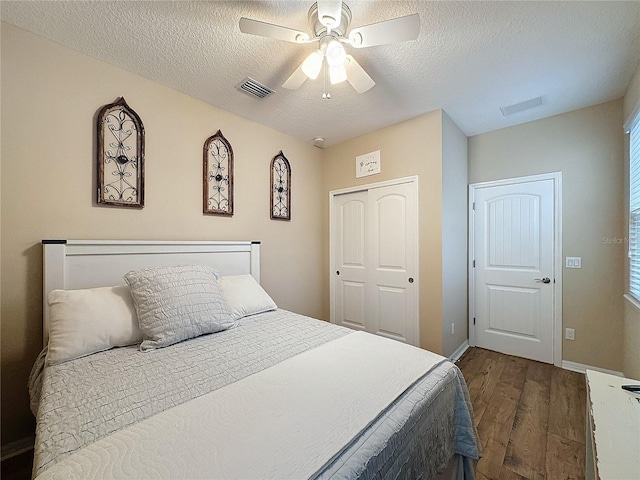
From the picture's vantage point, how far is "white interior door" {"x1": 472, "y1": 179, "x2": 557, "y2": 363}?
2.71m

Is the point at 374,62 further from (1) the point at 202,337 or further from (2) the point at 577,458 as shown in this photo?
(2) the point at 577,458

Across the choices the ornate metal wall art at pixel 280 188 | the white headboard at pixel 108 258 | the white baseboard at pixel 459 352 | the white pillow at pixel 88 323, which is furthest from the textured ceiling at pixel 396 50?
the white baseboard at pixel 459 352

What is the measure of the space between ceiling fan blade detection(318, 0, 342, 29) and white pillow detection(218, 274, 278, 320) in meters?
1.81

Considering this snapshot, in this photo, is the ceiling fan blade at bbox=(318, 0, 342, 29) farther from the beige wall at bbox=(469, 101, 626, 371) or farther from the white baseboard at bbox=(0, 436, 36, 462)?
the white baseboard at bbox=(0, 436, 36, 462)

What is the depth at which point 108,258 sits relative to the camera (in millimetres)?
1820

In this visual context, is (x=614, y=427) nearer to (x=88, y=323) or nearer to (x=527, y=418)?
(x=527, y=418)

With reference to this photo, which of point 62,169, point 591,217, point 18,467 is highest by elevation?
point 62,169

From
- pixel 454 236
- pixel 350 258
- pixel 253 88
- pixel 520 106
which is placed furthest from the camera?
pixel 350 258

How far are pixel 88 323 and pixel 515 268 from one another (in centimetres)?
374

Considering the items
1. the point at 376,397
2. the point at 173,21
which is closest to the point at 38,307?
the point at 173,21

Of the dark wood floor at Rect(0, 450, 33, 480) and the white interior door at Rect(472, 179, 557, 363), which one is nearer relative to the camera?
the dark wood floor at Rect(0, 450, 33, 480)

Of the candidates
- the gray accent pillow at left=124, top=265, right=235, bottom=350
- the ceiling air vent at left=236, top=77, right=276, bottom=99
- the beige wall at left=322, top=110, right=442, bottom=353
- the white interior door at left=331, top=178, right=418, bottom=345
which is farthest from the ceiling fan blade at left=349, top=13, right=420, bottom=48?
the gray accent pillow at left=124, top=265, right=235, bottom=350

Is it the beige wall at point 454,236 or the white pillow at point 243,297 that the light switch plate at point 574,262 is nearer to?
the beige wall at point 454,236

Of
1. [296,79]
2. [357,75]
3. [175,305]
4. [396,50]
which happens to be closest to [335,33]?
[357,75]
